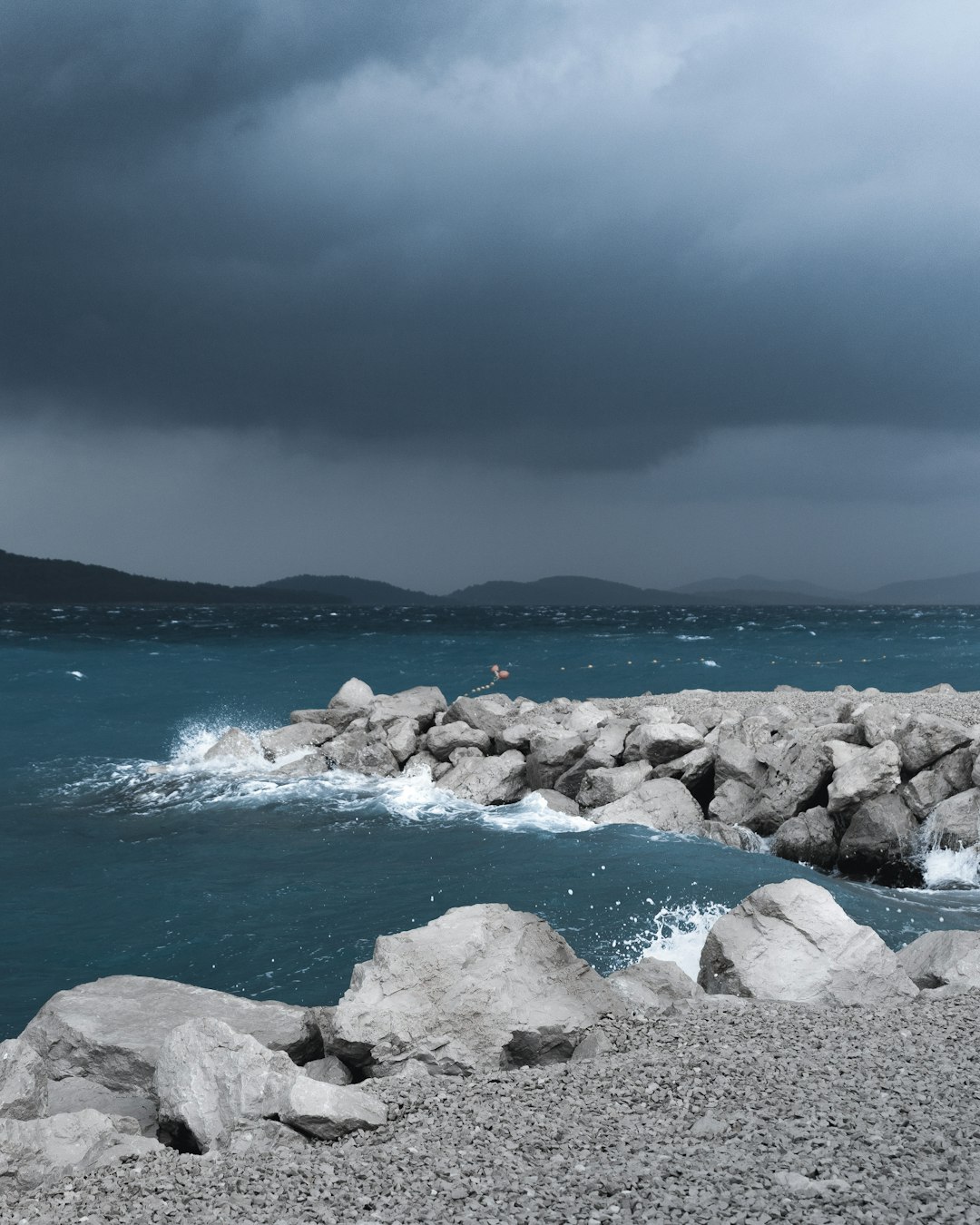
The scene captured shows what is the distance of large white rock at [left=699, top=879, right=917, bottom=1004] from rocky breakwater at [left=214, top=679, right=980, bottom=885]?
248 inches

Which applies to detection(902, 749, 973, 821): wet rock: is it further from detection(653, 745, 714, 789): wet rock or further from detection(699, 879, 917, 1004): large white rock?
detection(699, 879, 917, 1004): large white rock

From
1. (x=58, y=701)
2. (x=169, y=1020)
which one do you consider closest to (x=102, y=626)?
(x=58, y=701)

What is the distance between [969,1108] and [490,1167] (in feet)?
9.67

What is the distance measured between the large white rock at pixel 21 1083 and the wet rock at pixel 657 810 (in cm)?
1087

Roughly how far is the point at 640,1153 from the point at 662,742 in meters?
12.9

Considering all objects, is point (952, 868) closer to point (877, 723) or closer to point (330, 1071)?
point (877, 723)

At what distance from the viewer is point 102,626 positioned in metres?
80.8

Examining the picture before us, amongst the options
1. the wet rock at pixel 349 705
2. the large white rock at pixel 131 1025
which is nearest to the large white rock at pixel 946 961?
the large white rock at pixel 131 1025

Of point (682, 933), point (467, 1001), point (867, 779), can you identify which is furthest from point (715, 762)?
point (467, 1001)

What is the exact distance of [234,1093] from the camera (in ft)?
20.3

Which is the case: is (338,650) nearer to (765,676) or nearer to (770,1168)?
(765,676)

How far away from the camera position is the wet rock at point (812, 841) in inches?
587

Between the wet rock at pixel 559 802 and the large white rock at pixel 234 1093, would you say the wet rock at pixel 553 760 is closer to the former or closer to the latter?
the wet rock at pixel 559 802

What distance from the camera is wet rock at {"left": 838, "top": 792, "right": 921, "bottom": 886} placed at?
1436 cm
